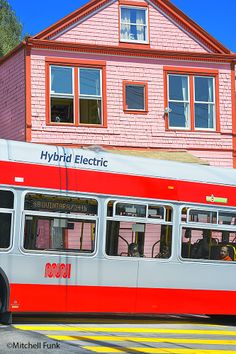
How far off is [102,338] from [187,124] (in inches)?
524

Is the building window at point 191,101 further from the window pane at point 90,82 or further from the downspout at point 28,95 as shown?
the downspout at point 28,95

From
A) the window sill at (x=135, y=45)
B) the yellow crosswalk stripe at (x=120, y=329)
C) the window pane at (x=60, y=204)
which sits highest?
the window sill at (x=135, y=45)

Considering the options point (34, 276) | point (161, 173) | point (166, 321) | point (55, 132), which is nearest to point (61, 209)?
point (34, 276)

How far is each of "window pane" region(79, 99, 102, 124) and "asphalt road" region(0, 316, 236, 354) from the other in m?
9.25

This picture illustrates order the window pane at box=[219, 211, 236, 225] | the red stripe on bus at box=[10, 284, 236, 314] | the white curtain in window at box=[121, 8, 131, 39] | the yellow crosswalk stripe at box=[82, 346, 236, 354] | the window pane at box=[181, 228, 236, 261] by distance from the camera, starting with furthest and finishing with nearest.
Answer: the white curtain in window at box=[121, 8, 131, 39], the window pane at box=[219, 211, 236, 225], the window pane at box=[181, 228, 236, 261], the red stripe on bus at box=[10, 284, 236, 314], the yellow crosswalk stripe at box=[82, 346, 236, 354]

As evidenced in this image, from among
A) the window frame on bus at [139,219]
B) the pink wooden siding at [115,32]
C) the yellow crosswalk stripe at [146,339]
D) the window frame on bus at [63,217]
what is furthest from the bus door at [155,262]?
the pink wooden siding at [115,32]

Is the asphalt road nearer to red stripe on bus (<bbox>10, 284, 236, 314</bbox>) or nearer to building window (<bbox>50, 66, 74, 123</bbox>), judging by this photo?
red stripe on bus (<bbox>10, 284, 236, 314</bbox>)

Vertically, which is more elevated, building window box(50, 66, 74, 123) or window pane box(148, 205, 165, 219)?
building window box(50, 66, 74, 123)

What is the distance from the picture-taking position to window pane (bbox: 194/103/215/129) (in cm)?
2209

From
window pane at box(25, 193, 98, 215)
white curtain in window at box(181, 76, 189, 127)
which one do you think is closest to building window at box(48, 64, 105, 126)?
white curtain in window at box(181, 76, 189, 127)

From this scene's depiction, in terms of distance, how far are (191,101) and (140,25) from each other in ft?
10.2

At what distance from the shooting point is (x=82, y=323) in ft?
37.5

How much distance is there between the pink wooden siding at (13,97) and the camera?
2081 centimetres

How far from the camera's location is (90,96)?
21.1 metres
